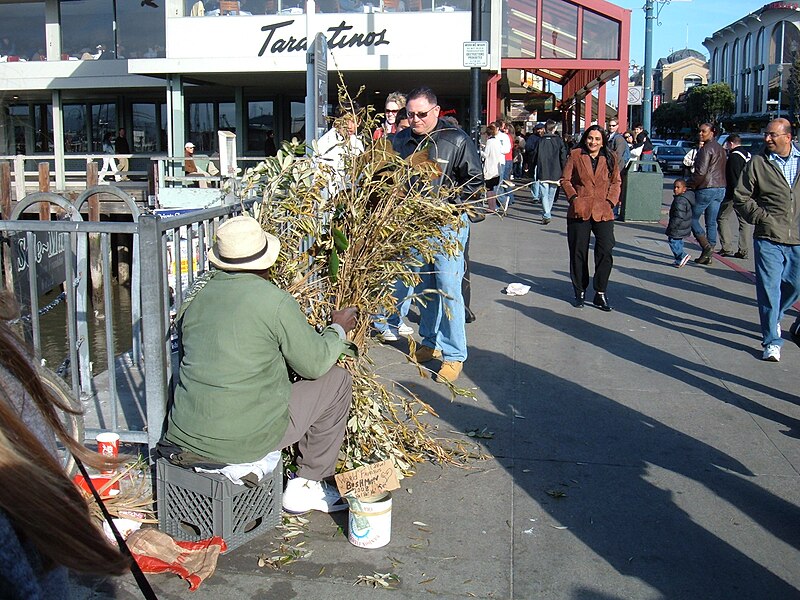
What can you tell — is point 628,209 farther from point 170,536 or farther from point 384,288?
point 170,536

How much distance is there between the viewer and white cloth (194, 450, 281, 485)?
3.73 metres

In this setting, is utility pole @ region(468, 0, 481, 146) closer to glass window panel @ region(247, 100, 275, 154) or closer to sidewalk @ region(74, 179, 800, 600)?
sidewalk @ region(74, 179, 800, 600)

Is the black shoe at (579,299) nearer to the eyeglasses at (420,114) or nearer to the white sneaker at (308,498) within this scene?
the eyeglasses at (420,114)

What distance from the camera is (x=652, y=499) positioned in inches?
175

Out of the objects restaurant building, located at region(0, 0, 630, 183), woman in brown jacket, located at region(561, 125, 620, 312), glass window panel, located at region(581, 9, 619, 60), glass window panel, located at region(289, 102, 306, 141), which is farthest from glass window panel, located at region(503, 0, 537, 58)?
woman in brown jacket, located at region(561, 125, 620, 312)

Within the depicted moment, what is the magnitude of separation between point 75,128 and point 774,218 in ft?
95.1

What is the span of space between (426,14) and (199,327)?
63.2 ft

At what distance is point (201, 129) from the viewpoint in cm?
2966

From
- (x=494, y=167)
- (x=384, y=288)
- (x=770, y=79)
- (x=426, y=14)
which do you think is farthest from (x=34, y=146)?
(x=770, y=79)

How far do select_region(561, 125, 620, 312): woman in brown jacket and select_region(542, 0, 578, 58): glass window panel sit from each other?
529 inches

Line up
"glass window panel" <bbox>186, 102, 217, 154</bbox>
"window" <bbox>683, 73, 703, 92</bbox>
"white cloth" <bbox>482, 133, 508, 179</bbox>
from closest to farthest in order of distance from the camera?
1. "white cloth" <bbox>482, 133, 508, 179</bbox>
2. "glass window panel" <bbox>186, 102, 217, 154</bbox>
3. "window" <bbox>683, 73, 703, 92</bbox>

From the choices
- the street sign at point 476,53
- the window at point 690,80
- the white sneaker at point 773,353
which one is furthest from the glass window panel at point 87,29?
the window at point 690,80

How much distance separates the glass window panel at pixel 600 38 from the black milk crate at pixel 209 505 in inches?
770

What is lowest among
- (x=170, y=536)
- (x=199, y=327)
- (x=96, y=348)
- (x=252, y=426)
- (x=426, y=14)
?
(x=96, y=348)
